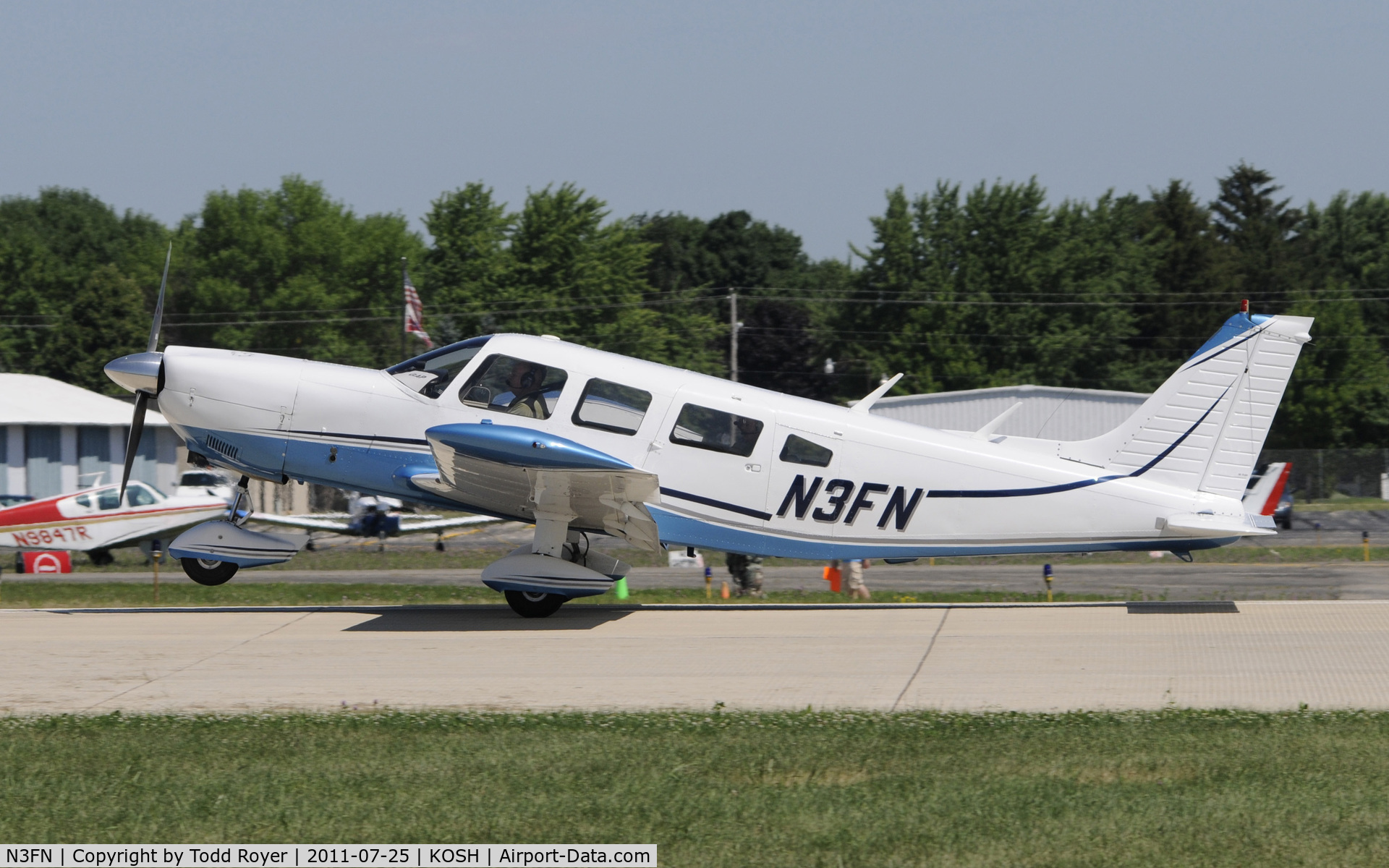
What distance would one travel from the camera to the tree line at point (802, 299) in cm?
5797

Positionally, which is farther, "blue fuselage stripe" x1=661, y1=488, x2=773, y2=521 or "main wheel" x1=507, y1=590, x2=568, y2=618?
"main wheel" x1=507, y1=590, x2=568, y2=618

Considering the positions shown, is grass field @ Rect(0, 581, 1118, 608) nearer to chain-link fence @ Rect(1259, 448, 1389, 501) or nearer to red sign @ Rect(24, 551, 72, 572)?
red sign @ Rect(24, 551, 72, 572)

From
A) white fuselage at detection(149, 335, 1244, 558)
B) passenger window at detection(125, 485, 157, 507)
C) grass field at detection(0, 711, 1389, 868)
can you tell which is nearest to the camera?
grass field at detection(0, 711, 1389, 868)

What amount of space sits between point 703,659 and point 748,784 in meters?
3.56

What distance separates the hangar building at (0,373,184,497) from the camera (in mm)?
33156

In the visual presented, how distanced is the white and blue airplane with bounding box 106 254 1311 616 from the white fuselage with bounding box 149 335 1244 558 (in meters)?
0.02

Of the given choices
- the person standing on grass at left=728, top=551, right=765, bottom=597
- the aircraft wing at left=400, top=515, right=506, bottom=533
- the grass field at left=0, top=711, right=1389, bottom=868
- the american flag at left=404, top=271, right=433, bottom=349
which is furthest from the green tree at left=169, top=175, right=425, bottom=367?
the grass field at left=0, top=711, right=1389, bottom=868

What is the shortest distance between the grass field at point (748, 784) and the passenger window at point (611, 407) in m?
4.31

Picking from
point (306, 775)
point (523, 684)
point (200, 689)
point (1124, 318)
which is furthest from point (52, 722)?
point (1124, 318)

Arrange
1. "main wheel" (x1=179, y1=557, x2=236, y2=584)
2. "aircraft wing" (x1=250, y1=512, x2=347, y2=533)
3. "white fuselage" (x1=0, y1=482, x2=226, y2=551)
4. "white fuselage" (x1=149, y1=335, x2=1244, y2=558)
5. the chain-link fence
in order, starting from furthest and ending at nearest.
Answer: the chain-link fence → "aircraft wing" (x1=250, y1=512, x2=347, y2=533) → "white fuselage" (x1=0, y1=482, x2=226, y2=551) → "main wheel" (x1=179, y1=557, x2=236, y2=584) → "white fuselage" (x1=149, y1=335, x2=1244, y2=558)

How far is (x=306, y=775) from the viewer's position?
6.14 metres

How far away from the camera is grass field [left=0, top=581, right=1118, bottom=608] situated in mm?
15383

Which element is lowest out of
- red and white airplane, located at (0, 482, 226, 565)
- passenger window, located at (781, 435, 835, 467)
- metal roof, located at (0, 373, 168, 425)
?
red and white airplane, located at (0, 482, 226, 565)

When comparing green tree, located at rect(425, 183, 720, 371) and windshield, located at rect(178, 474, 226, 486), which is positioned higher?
green tree, located at rect(425, 183, 720, 371)
